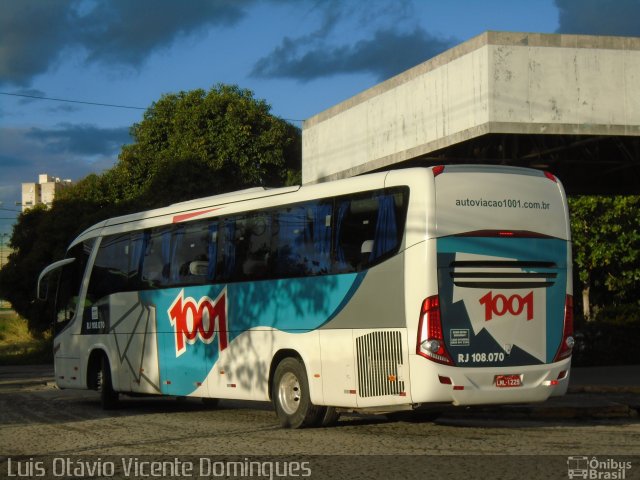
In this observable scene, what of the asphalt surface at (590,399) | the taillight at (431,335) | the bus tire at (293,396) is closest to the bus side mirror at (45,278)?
the asphalt surface at (590,399)

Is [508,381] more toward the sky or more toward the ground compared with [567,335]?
more toward the ground

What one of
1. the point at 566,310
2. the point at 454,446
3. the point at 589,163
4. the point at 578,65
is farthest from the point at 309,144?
the point at 454,446

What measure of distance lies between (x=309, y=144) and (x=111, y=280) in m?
7.82

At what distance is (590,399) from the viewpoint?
17.8 m

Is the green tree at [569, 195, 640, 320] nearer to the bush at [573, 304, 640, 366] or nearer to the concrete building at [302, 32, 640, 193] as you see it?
the bush at [573, 304, 640, 366]

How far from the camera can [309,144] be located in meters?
25.4

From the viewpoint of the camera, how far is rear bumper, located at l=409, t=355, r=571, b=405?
12062mm

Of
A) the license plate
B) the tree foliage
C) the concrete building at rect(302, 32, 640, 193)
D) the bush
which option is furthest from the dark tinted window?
the tree foliage

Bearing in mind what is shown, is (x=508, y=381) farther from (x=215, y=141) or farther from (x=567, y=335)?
(x=215, y=141)

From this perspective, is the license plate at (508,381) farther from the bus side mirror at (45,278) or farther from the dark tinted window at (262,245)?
the bus side mirror at (45,278)

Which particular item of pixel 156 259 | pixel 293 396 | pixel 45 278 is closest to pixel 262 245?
pixel 293 396

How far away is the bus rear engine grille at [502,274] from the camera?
Answer: 40.9ft

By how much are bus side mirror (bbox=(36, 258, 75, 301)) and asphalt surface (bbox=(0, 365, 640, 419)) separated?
5939 millimetres

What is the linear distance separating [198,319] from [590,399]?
6843mm
